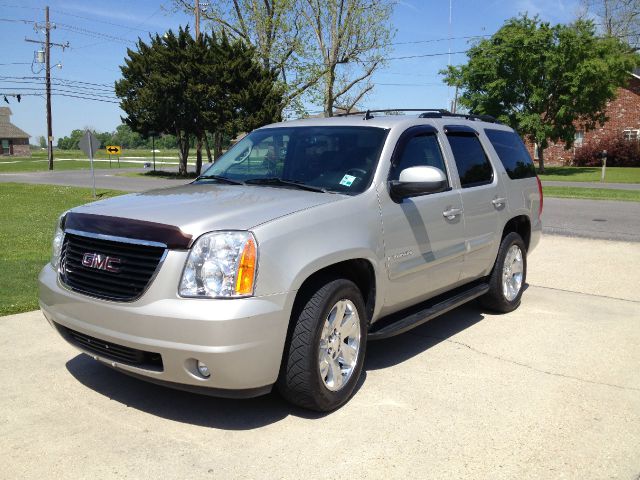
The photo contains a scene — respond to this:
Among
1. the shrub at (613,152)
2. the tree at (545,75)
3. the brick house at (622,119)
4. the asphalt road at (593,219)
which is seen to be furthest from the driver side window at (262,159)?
the brick house at (622,119)

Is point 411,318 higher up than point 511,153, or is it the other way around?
point 511,153

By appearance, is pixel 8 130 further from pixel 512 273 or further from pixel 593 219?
pixel 512 273

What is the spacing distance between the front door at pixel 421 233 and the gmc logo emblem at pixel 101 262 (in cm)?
177

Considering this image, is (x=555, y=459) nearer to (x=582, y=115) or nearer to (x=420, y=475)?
(x=420, y=475)

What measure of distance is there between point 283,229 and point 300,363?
786 millimetres

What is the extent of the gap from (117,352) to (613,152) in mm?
46431

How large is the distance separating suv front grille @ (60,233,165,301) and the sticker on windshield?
1.47 m

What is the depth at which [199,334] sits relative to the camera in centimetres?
323

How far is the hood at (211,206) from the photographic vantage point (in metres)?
3.46

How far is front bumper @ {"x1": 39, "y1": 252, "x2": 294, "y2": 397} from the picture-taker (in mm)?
3238

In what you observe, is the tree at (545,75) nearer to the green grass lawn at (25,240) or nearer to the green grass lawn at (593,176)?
the green grass lawn at (593,176)

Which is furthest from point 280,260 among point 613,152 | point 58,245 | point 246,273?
point 613,152

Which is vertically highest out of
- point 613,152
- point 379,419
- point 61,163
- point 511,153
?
Answer: point 613,152

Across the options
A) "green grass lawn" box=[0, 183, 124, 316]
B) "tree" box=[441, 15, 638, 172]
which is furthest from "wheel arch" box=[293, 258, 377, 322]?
"tree" box=[441, 15, 638, 172]
